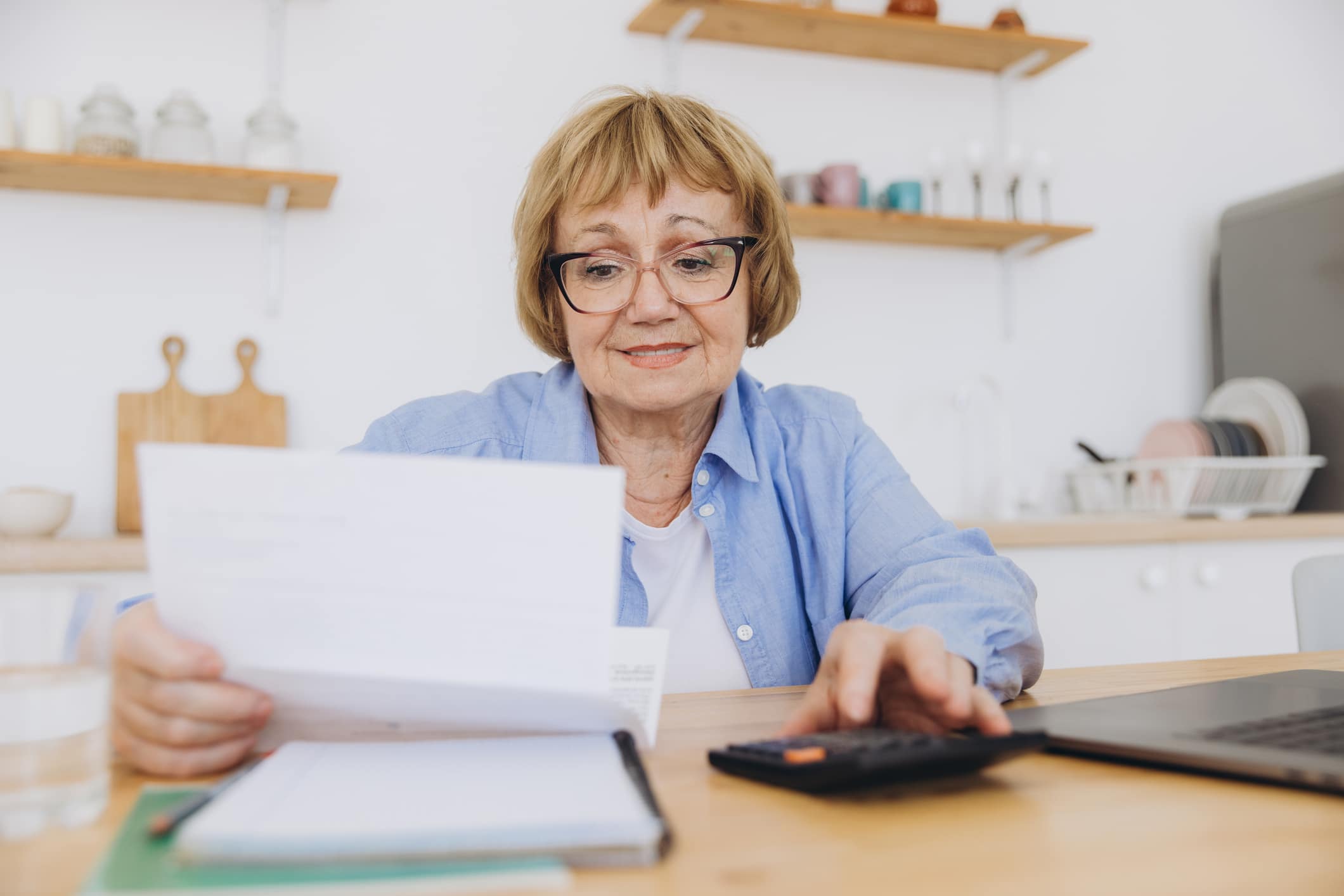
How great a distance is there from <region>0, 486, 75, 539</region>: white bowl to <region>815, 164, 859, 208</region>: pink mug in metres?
1.79

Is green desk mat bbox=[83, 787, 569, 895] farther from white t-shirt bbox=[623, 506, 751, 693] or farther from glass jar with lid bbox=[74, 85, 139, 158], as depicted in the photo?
glass jar with lid bbox=[74, 85, 139, 158]

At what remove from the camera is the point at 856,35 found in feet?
8.80

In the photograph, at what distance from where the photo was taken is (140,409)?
7.27 ft

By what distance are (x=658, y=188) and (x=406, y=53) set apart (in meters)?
1.51

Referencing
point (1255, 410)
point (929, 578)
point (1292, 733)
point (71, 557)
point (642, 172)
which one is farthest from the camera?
point (1255, 410)

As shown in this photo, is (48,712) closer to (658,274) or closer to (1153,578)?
(658,274)

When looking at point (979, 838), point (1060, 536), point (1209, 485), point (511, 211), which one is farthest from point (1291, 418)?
point (979, 838)

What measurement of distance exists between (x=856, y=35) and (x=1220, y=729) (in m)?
2.34

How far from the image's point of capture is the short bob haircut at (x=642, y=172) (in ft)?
4.13

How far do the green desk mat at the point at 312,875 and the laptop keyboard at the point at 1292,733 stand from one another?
45 cm

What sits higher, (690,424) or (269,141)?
(269,141)

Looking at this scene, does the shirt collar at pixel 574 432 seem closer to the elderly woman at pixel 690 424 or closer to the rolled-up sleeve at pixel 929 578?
the elderly woman at pixel 690 424

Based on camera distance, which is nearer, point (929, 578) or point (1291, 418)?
point (929, 578)

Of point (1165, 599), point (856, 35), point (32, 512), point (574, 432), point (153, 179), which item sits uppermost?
point (856, 35)
